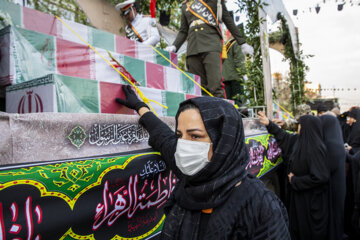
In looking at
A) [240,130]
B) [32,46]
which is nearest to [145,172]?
[240,130]

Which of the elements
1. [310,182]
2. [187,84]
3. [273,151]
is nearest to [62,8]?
[187,84]

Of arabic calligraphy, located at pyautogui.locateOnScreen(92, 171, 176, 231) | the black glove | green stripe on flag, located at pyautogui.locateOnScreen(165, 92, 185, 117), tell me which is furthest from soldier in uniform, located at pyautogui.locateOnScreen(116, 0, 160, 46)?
arabic calligraphy, located at pyautogui.locateOnScreen(92, 171, 176, 231)

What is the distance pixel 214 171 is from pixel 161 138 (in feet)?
1.89

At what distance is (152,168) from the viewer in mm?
1502

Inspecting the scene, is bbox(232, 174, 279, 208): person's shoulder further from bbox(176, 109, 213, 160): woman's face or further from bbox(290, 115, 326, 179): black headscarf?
bbox(290, 115, 326, 179): black headscarf

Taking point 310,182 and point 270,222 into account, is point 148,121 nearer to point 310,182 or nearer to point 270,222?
point 270,222

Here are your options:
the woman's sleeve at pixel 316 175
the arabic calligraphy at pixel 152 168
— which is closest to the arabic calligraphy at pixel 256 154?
the woman's sleeve at pixel 316 175

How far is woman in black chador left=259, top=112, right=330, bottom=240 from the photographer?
8.58ft

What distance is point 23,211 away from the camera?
0.90 metres

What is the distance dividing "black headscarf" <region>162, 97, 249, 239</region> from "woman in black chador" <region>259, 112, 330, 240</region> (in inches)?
73.3

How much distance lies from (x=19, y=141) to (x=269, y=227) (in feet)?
3.52

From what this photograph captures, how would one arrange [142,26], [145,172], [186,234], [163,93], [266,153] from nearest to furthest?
[186,234], [145,172], [163,93], [266,153], [142,26]

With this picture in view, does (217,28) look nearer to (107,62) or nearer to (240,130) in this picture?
(107,62)

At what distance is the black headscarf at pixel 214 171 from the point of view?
3.39ft
